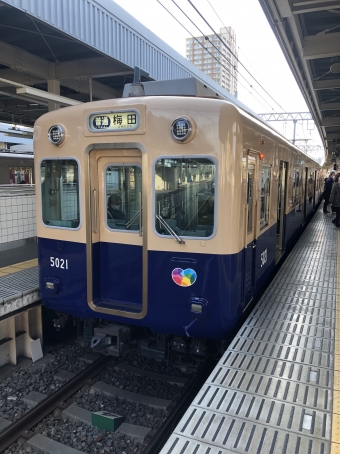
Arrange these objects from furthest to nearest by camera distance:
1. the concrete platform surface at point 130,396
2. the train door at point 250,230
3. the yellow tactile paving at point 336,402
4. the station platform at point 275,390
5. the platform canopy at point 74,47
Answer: the platform canopy at point 74,47 < the train door at point 250,230 < the concrete platform surface at point 130,396 < the yellow tactile paving at point 336,402 < the station platform at point 275,390

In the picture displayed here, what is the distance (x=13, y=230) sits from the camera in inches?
271

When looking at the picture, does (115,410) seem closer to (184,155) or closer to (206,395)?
(206,395)

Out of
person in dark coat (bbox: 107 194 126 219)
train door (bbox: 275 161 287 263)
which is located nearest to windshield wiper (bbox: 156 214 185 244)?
person in dark coat (bbox: 107 194 126 219)

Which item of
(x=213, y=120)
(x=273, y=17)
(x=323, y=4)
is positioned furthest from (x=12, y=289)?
(x=323, y=4)

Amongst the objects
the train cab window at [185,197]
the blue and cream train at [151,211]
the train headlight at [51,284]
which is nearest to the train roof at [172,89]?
the blue and cream train at [151,211]

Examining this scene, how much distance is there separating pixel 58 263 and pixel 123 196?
1048mm

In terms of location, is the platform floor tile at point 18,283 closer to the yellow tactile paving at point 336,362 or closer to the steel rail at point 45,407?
the steel rail at point 45,407

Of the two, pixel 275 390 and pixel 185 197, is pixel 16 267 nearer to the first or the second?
pixel 185 197

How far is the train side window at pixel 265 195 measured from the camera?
5.01m

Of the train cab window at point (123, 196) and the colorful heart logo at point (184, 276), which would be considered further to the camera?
the train cab window at point (123, 196)

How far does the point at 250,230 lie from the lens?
4402 millimetres

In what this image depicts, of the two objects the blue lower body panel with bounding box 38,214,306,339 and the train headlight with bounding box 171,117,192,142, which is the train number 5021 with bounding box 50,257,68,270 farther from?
the train headlight with bounding box 171,117,192,142

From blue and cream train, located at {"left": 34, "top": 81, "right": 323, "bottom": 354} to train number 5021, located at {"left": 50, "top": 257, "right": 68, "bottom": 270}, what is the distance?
11mm

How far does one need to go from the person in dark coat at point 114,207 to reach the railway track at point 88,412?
1.86 meters
